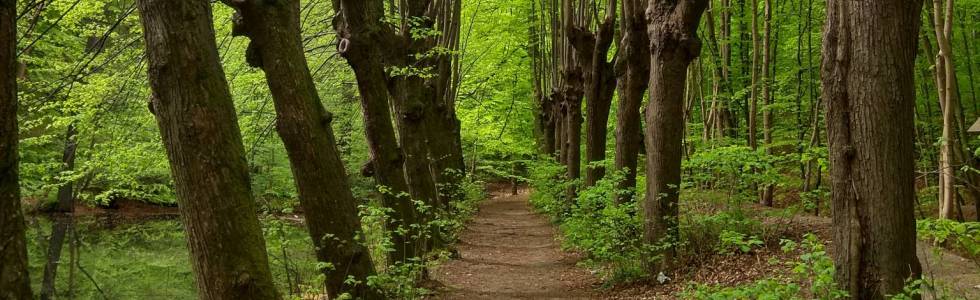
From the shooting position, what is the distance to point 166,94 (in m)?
4.08

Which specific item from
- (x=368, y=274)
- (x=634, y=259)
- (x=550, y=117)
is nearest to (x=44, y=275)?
(x=368, y=274)

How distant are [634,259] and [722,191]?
1606mm

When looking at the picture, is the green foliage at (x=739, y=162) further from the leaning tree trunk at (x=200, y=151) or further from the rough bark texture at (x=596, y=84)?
the leaning tree trunk at (x=200, y=151)

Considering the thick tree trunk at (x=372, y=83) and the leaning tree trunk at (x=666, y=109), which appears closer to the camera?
the leaning tree trunk at (x=666, y=109)

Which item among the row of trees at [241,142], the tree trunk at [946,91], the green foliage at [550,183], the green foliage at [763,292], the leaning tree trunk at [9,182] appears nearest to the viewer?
the leaning tree trunk at [9,182]

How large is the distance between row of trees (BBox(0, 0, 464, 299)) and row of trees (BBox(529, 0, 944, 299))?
10.0ft

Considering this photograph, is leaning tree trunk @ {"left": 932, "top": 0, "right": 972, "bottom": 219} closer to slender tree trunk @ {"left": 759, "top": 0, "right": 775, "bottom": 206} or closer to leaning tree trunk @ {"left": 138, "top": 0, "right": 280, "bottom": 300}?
slender tree trunk @ {"left": 759, "top": 0, "right": 775, "bottom": 206}

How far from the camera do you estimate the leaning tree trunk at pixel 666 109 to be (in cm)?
758

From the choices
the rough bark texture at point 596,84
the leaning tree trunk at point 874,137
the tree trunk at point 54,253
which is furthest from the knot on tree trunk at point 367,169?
the leaning tree trunk at point 874,137

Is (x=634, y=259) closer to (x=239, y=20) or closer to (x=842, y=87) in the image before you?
(x=842, y=87)

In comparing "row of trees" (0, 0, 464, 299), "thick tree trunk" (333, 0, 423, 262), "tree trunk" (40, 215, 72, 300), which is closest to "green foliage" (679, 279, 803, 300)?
"row of trees" (0, 0, 464, 299)

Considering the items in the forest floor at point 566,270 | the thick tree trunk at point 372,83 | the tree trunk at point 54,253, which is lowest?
the tree trunk at point 54,253

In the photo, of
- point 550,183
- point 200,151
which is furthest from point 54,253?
point 200,151

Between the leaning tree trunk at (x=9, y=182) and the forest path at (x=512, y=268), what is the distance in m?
5.88
